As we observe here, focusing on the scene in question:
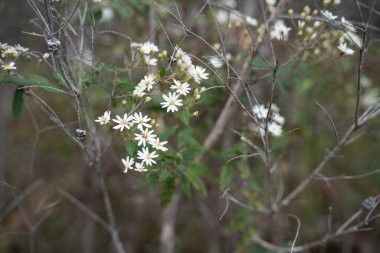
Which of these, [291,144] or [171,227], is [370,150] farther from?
[171,227]

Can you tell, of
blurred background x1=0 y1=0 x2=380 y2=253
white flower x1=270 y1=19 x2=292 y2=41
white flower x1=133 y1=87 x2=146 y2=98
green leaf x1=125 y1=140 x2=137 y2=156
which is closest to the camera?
green leaf x1=125 y1=140 x2=137 y2=156

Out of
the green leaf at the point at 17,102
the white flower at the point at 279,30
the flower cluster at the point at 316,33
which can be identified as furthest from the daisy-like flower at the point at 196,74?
the green leaf at the point at 17,102

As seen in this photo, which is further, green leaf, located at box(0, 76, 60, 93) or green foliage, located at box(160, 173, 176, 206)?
green foliage, located at box(160, 173, 176, 206)

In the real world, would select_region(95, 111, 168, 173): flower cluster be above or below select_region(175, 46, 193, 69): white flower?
below

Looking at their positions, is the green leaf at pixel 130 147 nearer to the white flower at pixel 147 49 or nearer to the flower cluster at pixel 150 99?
the flower cluster at pixel 150 99

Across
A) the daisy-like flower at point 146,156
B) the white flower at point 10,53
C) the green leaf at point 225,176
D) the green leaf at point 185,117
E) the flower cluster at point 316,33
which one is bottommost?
the daisy-like flower at point 146,156

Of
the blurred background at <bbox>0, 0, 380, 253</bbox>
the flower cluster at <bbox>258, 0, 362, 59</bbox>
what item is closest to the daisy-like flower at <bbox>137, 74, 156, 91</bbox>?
the flower cluster at <bbox>258, 0, 362, 59</bbox>

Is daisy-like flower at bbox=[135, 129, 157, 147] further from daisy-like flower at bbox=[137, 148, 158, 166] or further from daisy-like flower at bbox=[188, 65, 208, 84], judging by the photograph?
daisy-like flower at bbox=[188, 65, 208, 84]

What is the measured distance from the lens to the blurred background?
12.0 feet

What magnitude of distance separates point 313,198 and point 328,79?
1533 millimetres

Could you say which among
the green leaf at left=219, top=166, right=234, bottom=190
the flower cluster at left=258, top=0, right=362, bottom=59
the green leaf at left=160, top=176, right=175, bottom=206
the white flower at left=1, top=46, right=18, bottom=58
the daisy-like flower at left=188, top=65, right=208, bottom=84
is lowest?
the green leaf at left=160, top=176, right=175, bottom=206

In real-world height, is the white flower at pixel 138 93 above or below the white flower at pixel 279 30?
below

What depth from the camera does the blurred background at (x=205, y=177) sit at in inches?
144

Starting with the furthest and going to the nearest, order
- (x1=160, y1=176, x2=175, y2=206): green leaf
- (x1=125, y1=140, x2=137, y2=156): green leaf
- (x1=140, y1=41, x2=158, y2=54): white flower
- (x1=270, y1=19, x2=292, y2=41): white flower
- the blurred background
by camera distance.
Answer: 1. the blurred background
2. (x1=270, y1=19, x2=292, y2=41): white flower
3. (x1=160, y1=176, x2=175, y2=206): green leaf
4. (x1=140, y1=41, x2=158, y2=54): white flower
5. (x1=125, y1=140, x2=137, y2=156): green leaf
